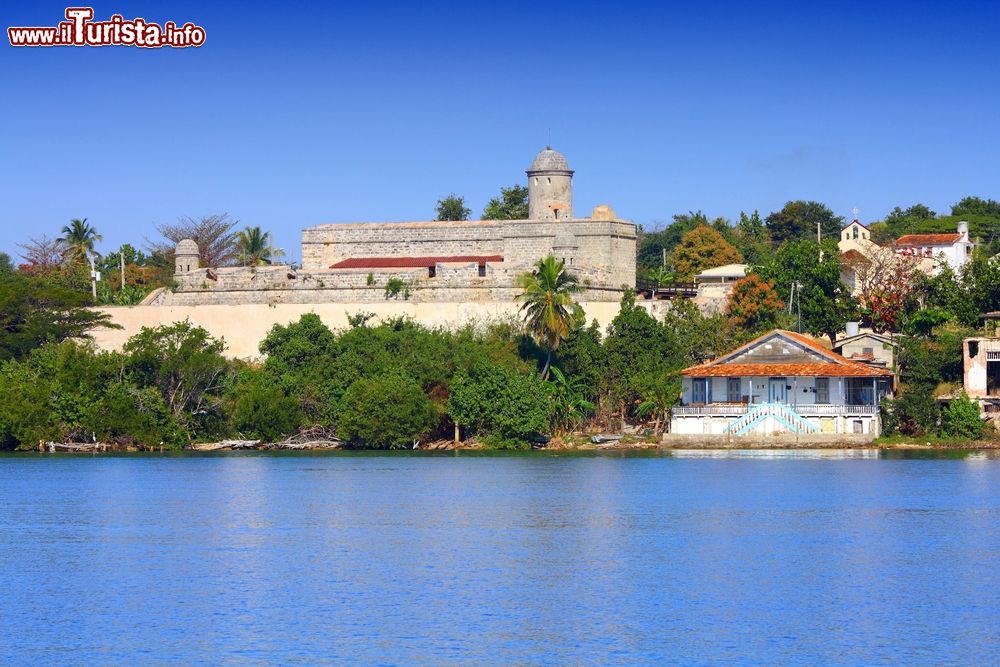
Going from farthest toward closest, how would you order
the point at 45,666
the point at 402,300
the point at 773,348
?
the point at 402,300 < the point at 773,348 < the point at 45,666

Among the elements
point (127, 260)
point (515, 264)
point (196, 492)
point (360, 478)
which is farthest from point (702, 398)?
point (127, 260)

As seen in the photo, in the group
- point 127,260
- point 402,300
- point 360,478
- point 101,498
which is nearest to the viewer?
point 101,498

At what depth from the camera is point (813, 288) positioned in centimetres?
5341

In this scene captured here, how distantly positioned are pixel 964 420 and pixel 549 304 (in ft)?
38.7

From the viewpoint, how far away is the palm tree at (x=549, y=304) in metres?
48.8

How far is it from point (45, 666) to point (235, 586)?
4.74m

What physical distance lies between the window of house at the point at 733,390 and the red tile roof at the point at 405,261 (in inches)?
442

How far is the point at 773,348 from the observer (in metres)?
47.5

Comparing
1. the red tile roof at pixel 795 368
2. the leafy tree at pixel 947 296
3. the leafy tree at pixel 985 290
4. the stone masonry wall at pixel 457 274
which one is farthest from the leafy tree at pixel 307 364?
the leafy tree at pixel 985 290

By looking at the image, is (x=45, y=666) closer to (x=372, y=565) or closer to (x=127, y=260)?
(x=372, y=565)

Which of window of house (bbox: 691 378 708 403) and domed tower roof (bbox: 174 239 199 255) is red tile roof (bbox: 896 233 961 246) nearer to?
window of house (bbox: 691 378 708 403)

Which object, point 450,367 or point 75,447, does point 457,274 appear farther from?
point 75,447

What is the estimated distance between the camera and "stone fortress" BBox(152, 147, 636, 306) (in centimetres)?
5412

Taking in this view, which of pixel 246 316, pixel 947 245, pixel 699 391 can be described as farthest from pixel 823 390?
pixel 947 245
